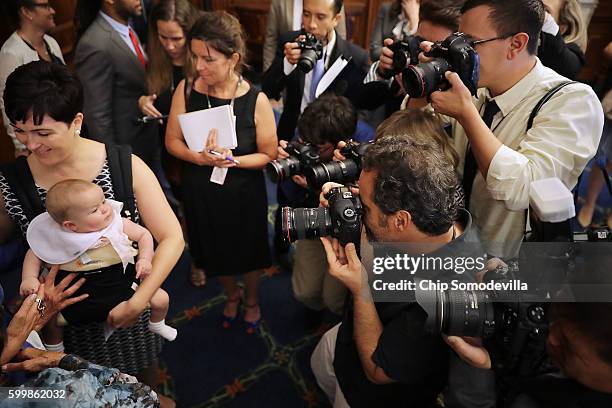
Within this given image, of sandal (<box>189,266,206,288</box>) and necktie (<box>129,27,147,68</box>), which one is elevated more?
necktie (<box>129,27,147,68</box>)

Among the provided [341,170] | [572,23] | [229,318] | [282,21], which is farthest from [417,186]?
[282,21]

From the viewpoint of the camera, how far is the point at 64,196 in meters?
1.29

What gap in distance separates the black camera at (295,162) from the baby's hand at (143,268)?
0.59m

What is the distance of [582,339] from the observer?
870mm

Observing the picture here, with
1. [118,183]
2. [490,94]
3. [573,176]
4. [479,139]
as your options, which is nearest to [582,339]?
[479,139]

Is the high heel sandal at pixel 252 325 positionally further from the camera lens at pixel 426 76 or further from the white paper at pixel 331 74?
the camera lens at pixel 426 76

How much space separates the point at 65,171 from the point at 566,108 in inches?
62.3

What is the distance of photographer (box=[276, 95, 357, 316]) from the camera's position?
185 cm

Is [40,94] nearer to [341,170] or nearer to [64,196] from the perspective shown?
[64,196]

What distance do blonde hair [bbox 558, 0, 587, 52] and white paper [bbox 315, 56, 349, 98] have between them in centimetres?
112

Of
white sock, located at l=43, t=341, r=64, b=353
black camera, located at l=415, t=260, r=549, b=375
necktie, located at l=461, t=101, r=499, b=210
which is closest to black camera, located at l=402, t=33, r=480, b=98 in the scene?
necktie, located at l=461, t=101, r=499, b=210

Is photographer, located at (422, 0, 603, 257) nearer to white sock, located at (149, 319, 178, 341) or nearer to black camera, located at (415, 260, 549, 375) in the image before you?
black camera, located at (415, 260, 549, 375)

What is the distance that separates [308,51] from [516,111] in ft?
3.40

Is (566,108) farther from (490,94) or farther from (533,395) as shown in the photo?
(533,395)
